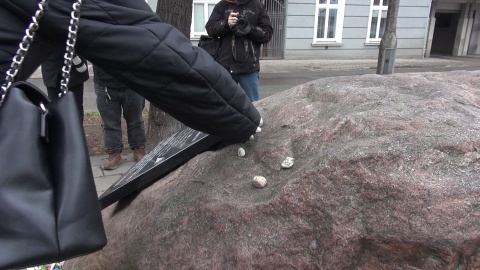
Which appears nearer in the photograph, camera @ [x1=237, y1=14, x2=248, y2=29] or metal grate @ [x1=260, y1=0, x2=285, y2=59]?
camera @ [x1=237, y1=14, x2=248, y2=29]

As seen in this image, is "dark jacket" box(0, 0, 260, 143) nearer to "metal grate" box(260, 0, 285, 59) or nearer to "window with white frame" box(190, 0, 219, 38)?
"window with white frame" box(190, 0, 219, 38)

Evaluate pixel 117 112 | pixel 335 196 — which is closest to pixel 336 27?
pixel 117 112

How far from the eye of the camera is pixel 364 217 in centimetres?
156

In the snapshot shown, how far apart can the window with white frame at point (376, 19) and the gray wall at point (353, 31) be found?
9.2 inches

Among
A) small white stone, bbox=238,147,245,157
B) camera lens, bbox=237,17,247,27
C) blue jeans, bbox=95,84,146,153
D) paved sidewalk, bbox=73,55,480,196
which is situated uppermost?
camera lens, bbox=237,17,247,27

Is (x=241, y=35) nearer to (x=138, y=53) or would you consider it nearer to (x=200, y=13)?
(x=138, y=53)

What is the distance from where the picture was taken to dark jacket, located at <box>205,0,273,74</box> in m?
4.39

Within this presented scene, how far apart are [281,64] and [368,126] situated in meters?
13.5

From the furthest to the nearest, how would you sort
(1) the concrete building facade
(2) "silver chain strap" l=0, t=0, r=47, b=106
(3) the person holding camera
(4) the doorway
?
(4) the doorway < (1) the concrete building facade < (3) the person holding camera < (2) "silver chain strap" l=0, t=0, r=47, b=106

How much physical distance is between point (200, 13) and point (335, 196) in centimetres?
1430

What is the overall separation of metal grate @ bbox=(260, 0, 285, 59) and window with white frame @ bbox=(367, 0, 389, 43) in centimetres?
350

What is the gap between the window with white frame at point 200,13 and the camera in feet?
49.1

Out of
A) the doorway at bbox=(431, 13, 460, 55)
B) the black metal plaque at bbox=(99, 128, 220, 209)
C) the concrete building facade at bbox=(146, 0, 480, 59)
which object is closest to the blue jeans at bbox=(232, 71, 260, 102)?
the black metal plaque at bbox=(99, 128, 220, 209)

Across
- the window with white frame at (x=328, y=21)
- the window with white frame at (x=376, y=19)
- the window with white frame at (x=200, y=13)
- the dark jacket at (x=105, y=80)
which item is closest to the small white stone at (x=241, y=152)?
the dark jacket at (x=105, y=80)
